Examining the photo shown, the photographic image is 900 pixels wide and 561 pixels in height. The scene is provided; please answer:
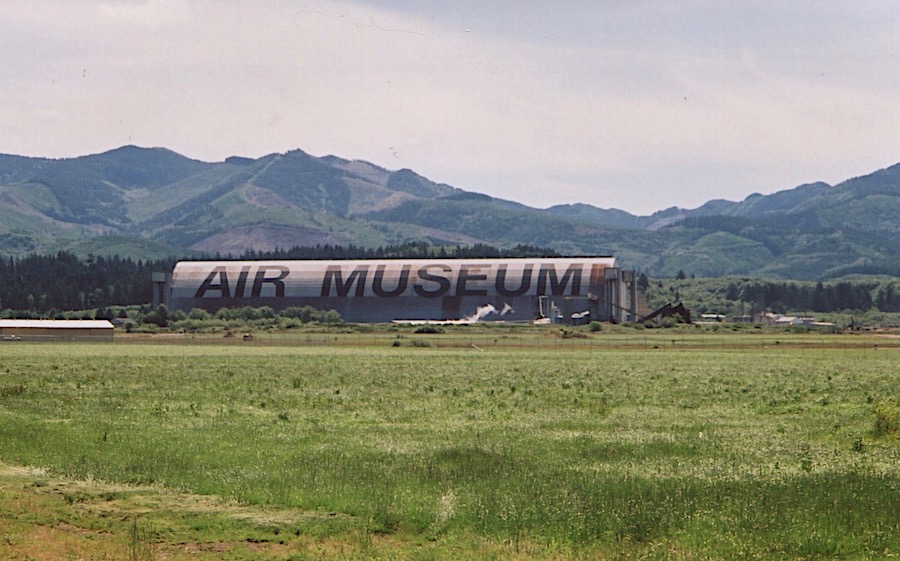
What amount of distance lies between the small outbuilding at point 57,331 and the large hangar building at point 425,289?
115 feet

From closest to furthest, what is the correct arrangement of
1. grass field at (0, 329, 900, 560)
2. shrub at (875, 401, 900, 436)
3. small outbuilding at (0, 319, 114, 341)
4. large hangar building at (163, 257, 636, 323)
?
grass field at (0, 329, 900, 560) < shrub at (875, 401, 900, 436) < small outbuilding at (0, 319, 114, 341) < large hangar building at (163, 257, 636, 323)

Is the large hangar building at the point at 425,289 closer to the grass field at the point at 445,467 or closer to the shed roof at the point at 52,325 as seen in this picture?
the shed roof at the point at 52,325

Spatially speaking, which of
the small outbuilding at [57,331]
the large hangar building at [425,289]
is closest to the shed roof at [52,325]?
the small outbuilding at [57,331]

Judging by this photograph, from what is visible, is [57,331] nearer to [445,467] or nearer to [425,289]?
[425,289]

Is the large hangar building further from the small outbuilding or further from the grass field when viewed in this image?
the grass field

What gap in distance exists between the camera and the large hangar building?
14712 cm

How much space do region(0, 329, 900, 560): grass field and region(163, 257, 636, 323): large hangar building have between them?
87.5 metres

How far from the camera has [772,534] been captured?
23.4 metres

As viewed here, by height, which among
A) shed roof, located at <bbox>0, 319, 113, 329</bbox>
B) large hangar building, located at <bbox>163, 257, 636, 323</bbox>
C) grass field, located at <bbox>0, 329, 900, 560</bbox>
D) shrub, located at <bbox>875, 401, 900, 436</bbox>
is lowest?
grass field, located at <bbox>0, 329, 900, 560</bbox>

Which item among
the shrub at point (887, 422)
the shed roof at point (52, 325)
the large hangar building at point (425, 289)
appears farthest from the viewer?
the large hangar building at point (425, 289)

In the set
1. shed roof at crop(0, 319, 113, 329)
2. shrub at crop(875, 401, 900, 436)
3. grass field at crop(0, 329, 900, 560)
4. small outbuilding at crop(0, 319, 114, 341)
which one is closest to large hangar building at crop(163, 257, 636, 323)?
shed roof at crop(0, 319, 113, 329)

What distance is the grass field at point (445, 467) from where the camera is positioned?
23.2m

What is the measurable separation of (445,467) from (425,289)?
121 metres

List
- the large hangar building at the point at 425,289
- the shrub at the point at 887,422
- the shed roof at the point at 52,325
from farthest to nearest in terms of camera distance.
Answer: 1. the large hangar building at the point at 425,289
2. the shed roof at the point at 52,325
3. the shrub at the point at 887,422
